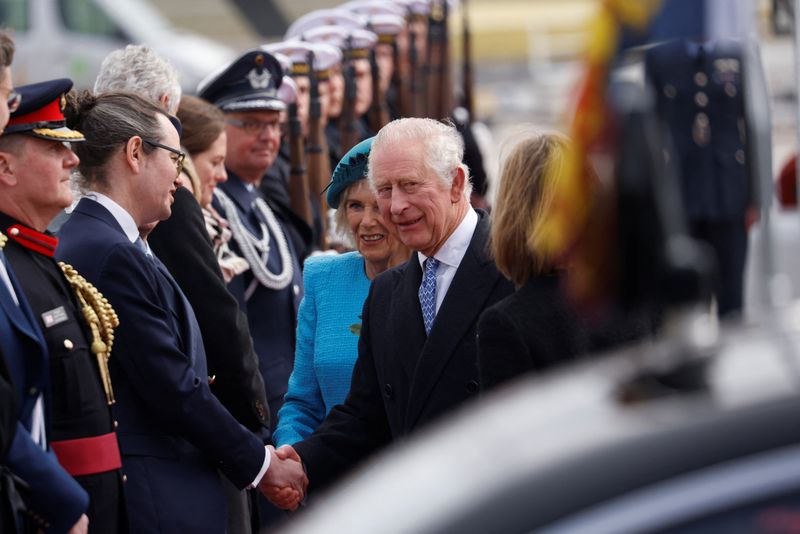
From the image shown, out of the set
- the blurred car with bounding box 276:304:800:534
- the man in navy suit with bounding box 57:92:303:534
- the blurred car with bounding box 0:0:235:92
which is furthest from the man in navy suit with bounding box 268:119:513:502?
the blurred car with bounding box 0:0:235:92

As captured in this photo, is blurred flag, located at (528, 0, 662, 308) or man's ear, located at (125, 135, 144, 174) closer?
blurred flag, located at (528, 0, 662, 308)

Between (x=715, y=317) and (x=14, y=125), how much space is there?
219 centimetres

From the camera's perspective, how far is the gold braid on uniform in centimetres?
347

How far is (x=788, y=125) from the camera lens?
5.22 m

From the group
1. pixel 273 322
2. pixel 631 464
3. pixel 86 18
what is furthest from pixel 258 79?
pixel 86 18

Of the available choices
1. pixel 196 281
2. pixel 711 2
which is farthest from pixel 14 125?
pixel 711 2

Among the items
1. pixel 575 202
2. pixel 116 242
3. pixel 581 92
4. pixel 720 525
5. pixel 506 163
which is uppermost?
pixel 581 92

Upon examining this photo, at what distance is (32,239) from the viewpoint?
3.42 m

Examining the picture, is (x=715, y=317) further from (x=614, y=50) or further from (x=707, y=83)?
(x=707, y=83)

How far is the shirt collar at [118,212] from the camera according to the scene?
3.80 m

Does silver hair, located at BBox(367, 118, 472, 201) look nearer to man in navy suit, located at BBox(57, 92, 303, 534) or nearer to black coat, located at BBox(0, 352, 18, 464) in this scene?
man in navy suit, located at BBox(57, 92, 303, 534)

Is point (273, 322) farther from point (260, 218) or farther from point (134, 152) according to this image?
point (134, 152)

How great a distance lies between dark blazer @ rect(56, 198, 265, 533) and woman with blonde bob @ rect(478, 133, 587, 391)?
953 millimetres

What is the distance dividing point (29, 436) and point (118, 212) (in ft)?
2.72
